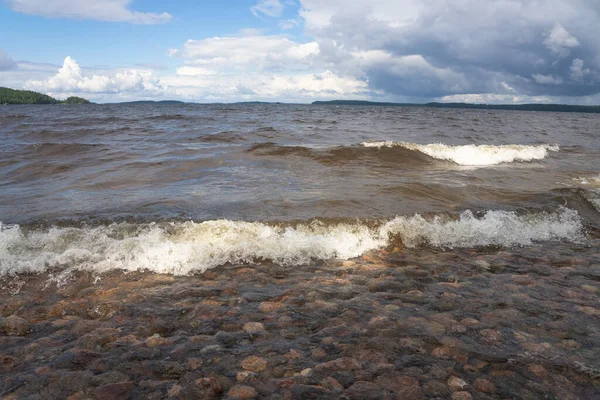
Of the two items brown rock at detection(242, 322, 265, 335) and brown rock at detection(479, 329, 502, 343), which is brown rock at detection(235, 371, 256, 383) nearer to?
brown rock at detection(242, 322, 265, 335)

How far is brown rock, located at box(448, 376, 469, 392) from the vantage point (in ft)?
9.37

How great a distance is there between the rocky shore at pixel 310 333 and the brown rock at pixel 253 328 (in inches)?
0.8

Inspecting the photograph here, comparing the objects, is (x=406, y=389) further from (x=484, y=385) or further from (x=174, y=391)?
(x=174, y=391)

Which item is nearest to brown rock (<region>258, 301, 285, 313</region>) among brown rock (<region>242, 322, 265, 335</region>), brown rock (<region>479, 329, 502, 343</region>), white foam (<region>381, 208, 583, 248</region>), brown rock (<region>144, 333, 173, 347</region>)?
brown rock (<region>242, 322, 265, 335</region>)

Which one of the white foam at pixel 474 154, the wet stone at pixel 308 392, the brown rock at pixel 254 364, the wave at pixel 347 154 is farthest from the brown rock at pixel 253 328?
the white foam at pixel 474 154

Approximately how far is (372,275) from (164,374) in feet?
9.75

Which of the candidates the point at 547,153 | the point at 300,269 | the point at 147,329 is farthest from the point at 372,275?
the point at 547,153

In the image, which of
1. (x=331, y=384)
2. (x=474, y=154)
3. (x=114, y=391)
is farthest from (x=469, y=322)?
(x=474, y=154)

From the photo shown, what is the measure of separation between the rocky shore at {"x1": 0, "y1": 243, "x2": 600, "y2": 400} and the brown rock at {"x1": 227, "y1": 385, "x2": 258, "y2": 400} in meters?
0.01

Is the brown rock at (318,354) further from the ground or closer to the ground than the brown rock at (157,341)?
further from the ground

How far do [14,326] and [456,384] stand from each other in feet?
13.7

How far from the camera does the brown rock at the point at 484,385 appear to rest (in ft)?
9.36

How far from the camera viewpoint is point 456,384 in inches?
114

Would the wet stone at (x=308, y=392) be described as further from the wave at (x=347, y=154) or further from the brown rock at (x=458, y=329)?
the wave at (x=347, y=154)
